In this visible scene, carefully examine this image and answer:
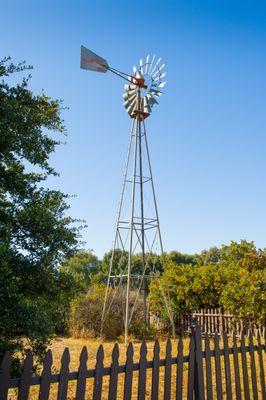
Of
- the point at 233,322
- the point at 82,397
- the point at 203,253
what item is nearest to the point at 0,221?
the point at 82,397

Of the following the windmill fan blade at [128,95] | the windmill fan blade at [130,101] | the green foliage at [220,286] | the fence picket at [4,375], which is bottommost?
the fence picket at [4,375]

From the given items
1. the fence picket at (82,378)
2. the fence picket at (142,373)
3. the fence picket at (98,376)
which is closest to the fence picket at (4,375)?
the fence picket at (82,378)

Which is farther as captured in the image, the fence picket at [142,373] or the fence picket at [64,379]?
the fence picket at [142,373]

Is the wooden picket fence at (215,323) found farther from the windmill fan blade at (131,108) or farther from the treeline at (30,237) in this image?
the treeline at (30,237)

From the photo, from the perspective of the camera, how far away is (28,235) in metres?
4.32

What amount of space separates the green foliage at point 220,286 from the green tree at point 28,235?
9.52m

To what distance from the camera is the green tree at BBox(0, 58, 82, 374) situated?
12.2 ft

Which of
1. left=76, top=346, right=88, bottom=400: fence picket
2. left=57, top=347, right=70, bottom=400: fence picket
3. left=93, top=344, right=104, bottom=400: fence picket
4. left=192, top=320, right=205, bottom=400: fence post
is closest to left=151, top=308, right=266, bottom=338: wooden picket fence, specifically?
left=192, top=320, right=205, bottom=400: fence post

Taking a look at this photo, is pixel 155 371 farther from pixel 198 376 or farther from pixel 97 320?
pixel 97 320

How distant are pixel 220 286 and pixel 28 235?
13.0 meters

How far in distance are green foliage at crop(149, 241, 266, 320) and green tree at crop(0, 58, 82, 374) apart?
9.52m

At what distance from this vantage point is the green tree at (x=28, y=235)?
371 centimetres

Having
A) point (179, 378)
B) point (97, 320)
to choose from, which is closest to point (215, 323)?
point (97, 320)

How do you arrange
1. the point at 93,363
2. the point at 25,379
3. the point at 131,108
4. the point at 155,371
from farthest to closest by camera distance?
the point at 131,108 → the point at 93,363 → the point at 155,371 → the point at 25,379
